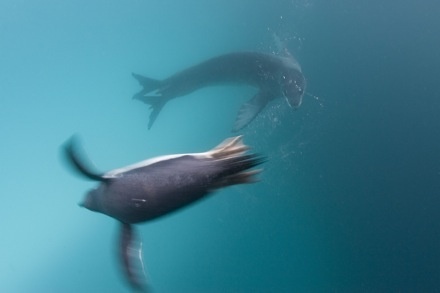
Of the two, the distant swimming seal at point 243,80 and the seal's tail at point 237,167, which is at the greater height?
the distant swimming seal at point 243,80

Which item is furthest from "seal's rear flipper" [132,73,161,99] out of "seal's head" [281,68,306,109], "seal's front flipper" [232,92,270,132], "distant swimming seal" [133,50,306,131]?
"seal's head" [281,68,306,109]

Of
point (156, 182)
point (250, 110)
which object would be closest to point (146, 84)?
point (250, 110)

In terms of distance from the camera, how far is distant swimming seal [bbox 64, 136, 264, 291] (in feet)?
4.65

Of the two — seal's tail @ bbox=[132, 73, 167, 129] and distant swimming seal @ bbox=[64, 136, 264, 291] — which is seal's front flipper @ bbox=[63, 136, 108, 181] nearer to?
distant swimming seal @ bbox=[64, 136, 264, 291]

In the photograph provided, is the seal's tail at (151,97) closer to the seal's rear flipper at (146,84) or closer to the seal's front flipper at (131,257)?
the seal's rear flipper at (146,84)

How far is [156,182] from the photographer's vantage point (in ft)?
4.81

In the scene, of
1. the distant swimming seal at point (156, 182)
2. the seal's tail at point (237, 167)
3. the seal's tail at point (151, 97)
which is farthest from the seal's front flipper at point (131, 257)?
the seal's tail at point (151, 97)

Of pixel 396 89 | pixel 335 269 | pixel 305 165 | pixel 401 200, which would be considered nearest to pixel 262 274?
pixel 335 269

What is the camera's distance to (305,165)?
823 cm

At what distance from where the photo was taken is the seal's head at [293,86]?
7334 millimetres

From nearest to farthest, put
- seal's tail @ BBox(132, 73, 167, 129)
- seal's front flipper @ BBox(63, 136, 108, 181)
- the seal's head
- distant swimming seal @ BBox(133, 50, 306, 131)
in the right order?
seal's front flipper @ BBox(63, 136, 108, 181)
the seal's head
distant swimming seal @ BBox(133, 50, 306, 131)
seal's tail @ BBox(132, 73, 167, 129)

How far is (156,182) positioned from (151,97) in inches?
314

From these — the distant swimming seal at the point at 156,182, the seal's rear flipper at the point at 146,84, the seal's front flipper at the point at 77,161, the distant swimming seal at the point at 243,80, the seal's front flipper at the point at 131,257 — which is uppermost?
the seal's rear flipper at the point at 146,84

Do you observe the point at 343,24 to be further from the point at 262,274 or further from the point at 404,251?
the point at 262,274
